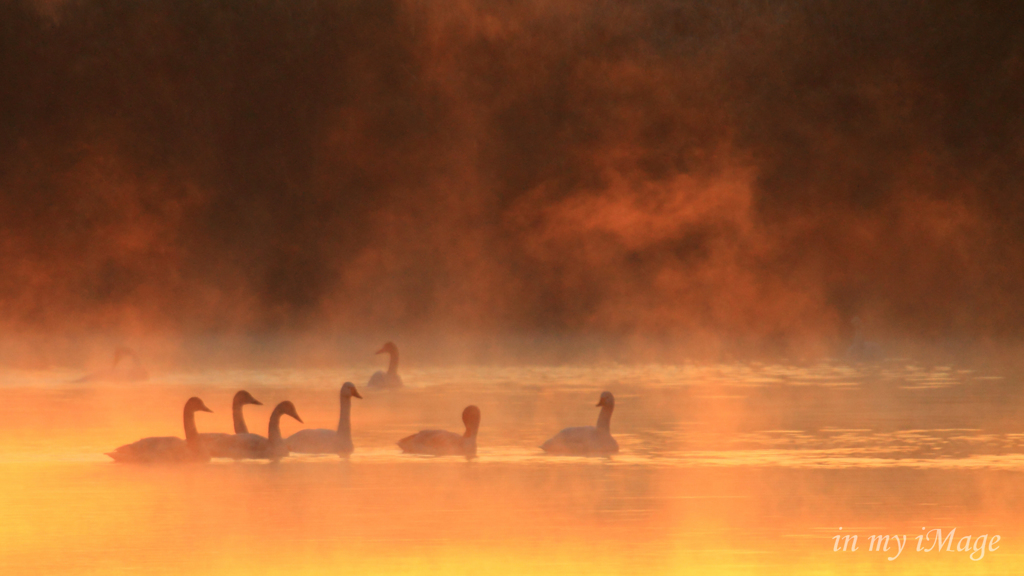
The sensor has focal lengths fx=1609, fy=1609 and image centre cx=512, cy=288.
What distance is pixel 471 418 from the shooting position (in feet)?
34.6

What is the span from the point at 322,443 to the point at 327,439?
42 mm

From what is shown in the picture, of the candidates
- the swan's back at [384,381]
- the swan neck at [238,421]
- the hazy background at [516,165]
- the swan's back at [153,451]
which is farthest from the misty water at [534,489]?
the hazy background at [516,165]

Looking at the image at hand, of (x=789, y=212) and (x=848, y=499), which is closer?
(x=848, y=499)

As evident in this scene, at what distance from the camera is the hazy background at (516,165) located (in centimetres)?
3103

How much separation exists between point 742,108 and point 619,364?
44.3 ft

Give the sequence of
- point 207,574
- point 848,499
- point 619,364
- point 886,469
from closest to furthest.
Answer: point 207,574, point 848,499, point 886,469, point 619,364

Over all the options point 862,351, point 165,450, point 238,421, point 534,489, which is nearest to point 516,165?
point 862,351

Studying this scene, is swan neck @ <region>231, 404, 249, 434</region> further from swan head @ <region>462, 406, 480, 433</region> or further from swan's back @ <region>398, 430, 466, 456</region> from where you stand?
swan head @ <region>462, 406, 480, 433</region>

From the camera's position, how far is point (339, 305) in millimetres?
32406

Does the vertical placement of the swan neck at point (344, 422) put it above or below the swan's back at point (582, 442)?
above

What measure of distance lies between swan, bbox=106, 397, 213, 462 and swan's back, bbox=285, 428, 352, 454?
28.4 inches

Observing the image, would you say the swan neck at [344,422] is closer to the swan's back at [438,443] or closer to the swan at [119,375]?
the swan's back at [438,443]

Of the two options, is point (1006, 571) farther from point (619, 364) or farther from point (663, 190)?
point (663, 190)

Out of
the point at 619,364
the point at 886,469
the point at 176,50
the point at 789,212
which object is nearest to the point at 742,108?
the point at 789,212
